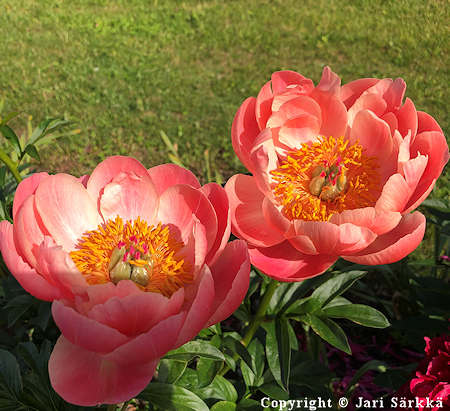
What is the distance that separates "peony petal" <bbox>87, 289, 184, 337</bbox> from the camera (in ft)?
2.28

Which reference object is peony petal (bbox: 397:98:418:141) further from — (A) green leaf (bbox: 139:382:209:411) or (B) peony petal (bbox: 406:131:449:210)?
(A) green leaf (bbox: 139:382:209:411)

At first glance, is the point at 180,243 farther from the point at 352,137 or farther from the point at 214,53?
the point at 214,53

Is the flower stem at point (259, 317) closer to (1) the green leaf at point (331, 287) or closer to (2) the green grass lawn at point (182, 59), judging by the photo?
(1) the green leaf at point (331, 287)

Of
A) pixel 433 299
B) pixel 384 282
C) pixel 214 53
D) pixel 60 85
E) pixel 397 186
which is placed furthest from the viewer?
pixel 214 53

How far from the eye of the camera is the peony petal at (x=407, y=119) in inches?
36.1

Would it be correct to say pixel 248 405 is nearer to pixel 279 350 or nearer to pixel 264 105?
pixel 279 350

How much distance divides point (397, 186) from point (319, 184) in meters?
0.17

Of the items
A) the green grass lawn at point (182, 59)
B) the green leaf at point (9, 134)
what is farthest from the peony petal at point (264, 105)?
the green grass lawn at point (182, 59)

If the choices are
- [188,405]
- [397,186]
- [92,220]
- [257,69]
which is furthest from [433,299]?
[257,69]

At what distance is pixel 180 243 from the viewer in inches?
36.2

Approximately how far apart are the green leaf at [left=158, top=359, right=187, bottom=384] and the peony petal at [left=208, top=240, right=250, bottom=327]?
23cm

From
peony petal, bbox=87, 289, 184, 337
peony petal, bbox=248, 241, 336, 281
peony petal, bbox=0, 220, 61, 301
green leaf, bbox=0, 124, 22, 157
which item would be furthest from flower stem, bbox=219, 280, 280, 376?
green leaf, bbox=0, 124, 22, 157

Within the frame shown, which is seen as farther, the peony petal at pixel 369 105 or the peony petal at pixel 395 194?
the peony petal at pixel 369 105

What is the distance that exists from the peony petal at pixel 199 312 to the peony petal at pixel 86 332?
0.08m
